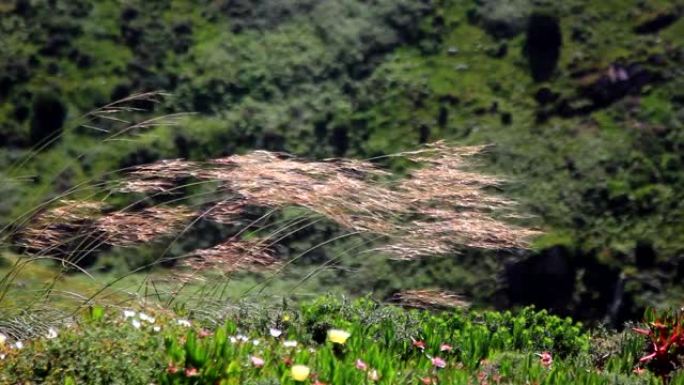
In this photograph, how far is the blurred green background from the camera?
3025 centimetres

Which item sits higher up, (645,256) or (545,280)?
(645,256)

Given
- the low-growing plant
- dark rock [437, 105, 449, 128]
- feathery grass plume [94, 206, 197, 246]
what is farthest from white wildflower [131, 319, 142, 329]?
dark rock [437, 105, 449, 128]

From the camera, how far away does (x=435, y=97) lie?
36.9 metres

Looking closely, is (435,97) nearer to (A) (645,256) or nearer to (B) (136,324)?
(A) (645,256)

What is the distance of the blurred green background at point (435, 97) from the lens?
99.2 ft

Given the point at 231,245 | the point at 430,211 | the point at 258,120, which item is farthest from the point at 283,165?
the point at 258,120

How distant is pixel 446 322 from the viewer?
698 cm

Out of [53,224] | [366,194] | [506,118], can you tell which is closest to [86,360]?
[53,224]

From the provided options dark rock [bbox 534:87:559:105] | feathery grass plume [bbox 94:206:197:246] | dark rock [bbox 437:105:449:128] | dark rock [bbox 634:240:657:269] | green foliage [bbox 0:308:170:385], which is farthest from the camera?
dark rock [bbox 534:87:559:105]

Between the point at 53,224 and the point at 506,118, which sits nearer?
the point at 53,224

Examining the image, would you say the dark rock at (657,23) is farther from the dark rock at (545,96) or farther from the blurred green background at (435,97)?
the dark rock at (545,96)

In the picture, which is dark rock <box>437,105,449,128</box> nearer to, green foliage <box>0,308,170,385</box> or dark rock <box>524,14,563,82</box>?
dark rock <box>524,14,563,82</box>

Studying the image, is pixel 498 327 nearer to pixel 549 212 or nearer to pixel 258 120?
pixel 549 212

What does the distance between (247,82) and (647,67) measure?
13545 millimetres
